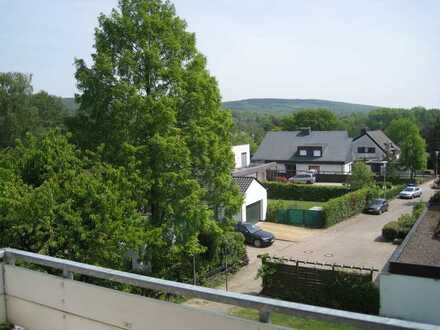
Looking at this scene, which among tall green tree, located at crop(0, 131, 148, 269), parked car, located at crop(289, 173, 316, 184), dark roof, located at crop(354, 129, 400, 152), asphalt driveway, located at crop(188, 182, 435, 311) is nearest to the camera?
tall green tree, located at crop(0, 131, 148, 269)

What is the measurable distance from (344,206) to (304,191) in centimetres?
933

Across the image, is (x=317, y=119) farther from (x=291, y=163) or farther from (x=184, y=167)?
(x=184, y=167)

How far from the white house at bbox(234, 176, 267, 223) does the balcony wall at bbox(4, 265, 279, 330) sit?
29.1 metres

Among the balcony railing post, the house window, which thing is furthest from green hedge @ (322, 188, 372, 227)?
the balcony railing post

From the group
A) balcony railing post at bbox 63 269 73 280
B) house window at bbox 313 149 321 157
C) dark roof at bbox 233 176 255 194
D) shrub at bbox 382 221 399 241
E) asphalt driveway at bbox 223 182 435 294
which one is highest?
balcony railing post at bbox 63 269 73 280

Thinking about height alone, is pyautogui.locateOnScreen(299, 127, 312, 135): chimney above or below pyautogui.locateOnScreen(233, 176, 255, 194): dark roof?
above

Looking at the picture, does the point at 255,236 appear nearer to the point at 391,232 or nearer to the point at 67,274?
the point at 391,232

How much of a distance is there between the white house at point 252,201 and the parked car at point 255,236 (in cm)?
297

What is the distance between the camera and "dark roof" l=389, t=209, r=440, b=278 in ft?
50.1

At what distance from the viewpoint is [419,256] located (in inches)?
647

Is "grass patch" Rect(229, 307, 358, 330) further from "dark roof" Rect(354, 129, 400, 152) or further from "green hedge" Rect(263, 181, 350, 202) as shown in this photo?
"dark roof" Rect(354, 129, 400, 152)

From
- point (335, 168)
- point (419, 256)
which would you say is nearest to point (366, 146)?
point (335, 168)

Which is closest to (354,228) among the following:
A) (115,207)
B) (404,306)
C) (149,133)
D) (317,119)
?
(404,306)

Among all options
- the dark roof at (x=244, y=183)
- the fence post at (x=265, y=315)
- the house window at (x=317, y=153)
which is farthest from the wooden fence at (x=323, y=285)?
the house window at (x=317, y=153)
